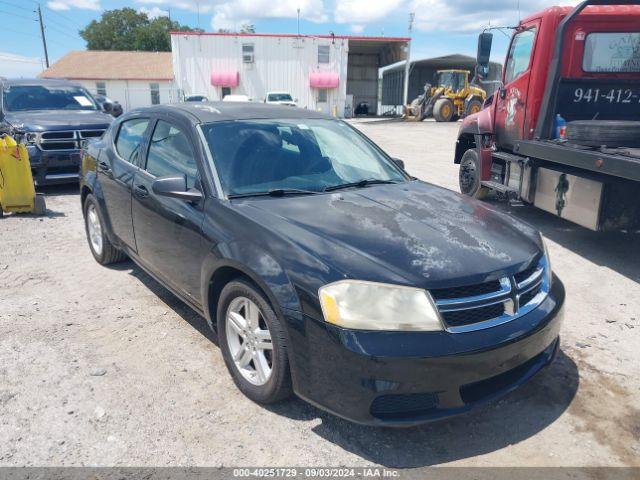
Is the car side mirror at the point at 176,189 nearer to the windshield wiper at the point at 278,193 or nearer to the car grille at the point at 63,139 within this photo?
the windshield wiper at the point at 278,193

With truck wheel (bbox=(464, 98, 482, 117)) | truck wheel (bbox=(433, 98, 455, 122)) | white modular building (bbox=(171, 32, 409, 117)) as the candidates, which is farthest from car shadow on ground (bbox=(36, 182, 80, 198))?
white modular building (bbox=(171, 32, 409, 117))

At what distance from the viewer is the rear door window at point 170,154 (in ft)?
11.5

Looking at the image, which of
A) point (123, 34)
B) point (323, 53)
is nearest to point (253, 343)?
point (323, 53)

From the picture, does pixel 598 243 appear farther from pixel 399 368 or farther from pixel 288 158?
pixel 399 368

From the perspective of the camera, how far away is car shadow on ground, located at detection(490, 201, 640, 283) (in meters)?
5.56

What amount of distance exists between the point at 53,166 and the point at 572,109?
808cm

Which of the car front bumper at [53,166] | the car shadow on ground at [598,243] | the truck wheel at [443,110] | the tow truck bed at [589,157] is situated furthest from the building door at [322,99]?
the tow truck bed at [589,157]

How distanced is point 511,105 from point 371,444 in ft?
20.3

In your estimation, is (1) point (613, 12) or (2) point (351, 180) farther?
(1) point (613, 12)

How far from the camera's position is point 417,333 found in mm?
2330

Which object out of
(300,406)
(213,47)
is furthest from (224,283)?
(213,47)

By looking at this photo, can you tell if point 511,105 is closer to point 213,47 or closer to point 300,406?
point 300,406

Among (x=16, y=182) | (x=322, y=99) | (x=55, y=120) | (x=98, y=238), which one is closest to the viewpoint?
(x=98, y=238)

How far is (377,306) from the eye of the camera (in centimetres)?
237
